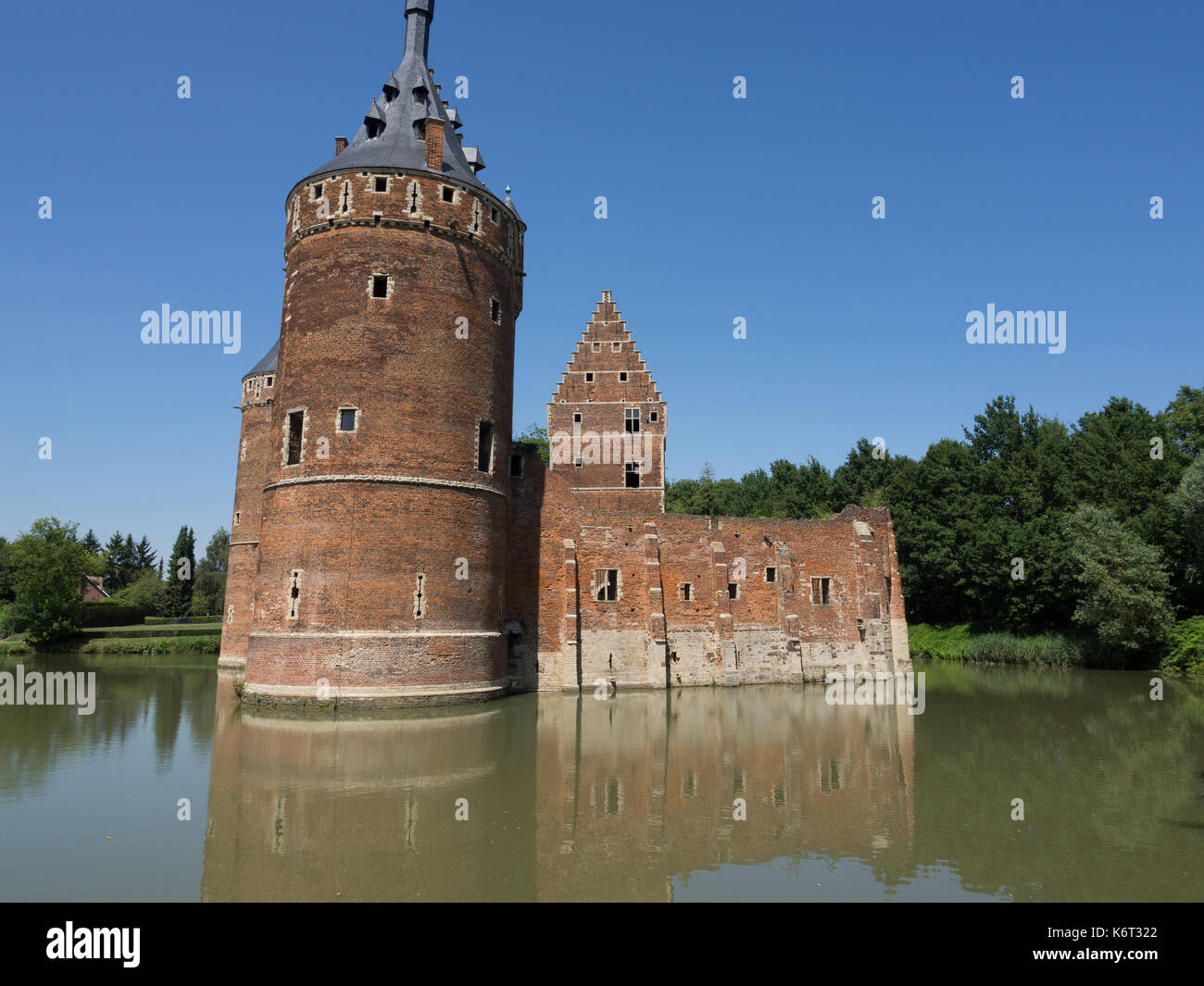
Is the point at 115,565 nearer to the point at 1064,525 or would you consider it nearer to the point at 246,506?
the point at 246,506

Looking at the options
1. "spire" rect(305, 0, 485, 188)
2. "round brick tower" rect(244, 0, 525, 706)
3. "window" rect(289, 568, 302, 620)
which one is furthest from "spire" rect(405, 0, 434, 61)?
"window" rect(289, 568, 302, 620)

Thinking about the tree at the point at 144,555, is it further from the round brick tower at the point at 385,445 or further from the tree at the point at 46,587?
the round brick tower at the point at 385,445

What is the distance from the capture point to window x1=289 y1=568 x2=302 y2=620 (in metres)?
21.1

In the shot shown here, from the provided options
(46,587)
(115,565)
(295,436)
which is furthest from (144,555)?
(295,436)

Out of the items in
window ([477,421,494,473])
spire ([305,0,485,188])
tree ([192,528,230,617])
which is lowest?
tree ([192,528,230,617])

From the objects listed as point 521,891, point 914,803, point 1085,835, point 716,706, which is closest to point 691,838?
point 521,891

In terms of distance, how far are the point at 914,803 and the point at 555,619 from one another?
612 inches

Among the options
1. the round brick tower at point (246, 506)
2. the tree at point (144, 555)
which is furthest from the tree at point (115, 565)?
the round brick tower at point (246, 506)

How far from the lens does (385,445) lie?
71.0 ft

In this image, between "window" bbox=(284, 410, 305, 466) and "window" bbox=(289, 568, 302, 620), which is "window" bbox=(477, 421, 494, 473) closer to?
"window" bbox=(284, 410, 305, 466)

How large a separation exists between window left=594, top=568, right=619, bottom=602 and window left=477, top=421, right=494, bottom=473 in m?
6.08

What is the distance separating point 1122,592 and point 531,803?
32.0 m

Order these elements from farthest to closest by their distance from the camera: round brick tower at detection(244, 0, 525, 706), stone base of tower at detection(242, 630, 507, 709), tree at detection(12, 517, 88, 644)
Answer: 1. tree at detection(12, 517, 88, 644)
2. round brick tower at detection(244, 0, 525, 706)
3. stone base of tower at detection(242, 630, 507, 709)
